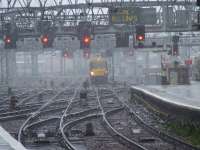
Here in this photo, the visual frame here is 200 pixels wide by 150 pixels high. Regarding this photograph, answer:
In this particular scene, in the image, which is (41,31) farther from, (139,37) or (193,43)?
(193,43)

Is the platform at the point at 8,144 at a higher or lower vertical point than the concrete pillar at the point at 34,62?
higher

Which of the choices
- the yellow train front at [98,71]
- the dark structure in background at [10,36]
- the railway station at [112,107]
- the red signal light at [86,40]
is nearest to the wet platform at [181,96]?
the railway station at [112,107]

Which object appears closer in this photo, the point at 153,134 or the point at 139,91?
the point at 153,134

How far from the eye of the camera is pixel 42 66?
182625 mm

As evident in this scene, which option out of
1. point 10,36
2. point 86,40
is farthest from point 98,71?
point 86,40

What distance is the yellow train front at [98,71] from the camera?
78.4m

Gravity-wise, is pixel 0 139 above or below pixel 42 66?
above

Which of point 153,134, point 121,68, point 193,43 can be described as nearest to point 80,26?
point 153,134

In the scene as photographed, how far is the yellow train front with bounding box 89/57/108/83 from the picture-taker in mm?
78438

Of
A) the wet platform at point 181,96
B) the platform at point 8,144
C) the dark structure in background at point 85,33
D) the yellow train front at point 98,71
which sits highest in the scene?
the dark structure in background at point 85,33

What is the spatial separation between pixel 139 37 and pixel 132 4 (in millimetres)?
8303

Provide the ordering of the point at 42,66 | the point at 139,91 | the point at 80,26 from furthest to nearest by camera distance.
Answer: the point at 42,66, the point at 80,26, the point at 139,91

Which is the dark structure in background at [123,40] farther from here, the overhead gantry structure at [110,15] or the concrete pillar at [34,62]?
the concrete pillar at [34,62]

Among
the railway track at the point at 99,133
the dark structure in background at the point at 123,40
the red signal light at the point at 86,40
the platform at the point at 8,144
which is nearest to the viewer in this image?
the platform at the point at 8,144
